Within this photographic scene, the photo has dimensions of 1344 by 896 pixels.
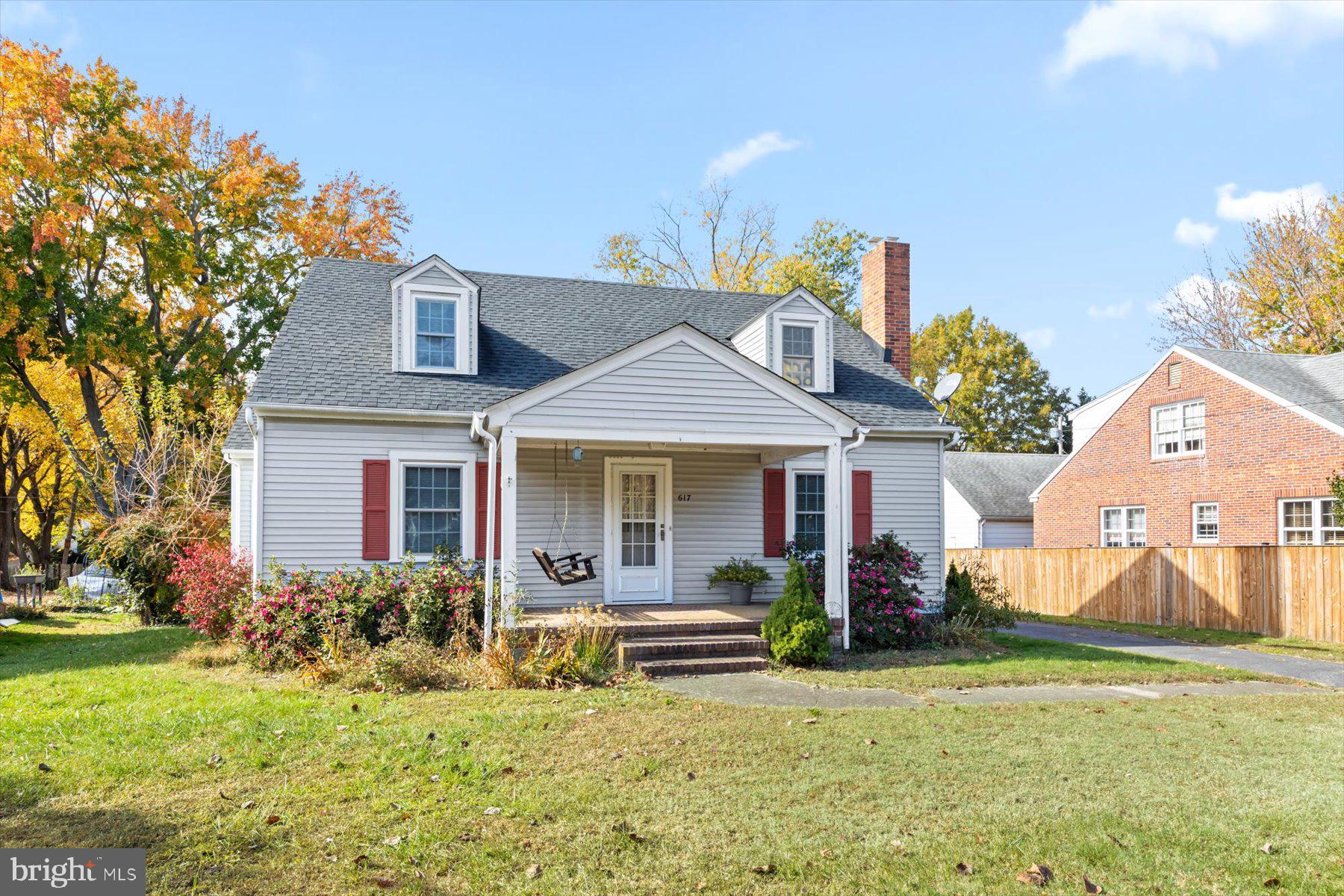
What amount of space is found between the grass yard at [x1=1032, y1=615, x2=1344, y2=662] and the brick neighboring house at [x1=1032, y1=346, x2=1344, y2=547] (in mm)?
3099

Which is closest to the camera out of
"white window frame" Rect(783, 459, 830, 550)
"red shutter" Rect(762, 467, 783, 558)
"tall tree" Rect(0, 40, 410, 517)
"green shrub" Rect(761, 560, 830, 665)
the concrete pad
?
the concrete pad

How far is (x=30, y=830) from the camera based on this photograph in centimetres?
504

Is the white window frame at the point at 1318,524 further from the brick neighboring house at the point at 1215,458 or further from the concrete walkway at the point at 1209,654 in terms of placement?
the concrete walkway at the point at 1209,654

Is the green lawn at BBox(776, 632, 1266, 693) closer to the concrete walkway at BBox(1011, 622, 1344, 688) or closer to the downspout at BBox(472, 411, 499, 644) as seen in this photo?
the concrete walkway at BBox(1011, 622, 1344, 688)

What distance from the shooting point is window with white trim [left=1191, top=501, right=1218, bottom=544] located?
70.3ft

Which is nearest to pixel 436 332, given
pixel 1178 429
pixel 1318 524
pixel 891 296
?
pixel 891 296

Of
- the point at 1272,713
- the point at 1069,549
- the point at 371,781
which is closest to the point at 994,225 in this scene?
the point at 1069,549

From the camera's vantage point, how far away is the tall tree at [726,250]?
33.1 m

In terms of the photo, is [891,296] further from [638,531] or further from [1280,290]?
[1280,290]

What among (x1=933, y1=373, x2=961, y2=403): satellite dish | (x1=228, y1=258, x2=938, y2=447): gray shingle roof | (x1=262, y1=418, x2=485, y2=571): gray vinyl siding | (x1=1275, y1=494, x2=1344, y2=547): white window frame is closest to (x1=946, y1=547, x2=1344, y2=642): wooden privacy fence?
(x1=1275, y1=494, x2=1344, y2=547): white window frame

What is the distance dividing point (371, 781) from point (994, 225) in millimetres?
15879

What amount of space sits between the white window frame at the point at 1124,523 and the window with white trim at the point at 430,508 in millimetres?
18010

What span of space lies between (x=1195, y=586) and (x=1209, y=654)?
5.21 m

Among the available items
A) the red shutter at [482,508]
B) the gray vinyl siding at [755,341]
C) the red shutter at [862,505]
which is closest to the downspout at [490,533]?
the red shutter at [482,508]
